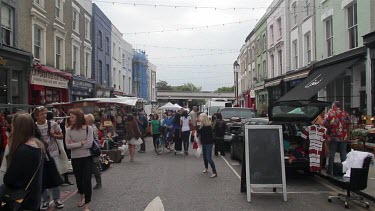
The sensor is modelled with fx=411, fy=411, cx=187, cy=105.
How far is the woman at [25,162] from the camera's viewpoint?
13.9ft

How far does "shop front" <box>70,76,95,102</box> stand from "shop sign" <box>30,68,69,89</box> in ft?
5.70

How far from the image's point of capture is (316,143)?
9.54 meters

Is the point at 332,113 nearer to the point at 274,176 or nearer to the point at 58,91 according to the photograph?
the point at 274,176

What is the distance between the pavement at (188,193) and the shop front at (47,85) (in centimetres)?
820

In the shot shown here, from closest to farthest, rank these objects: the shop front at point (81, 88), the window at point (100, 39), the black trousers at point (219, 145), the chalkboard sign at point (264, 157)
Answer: the chalkboard sign at point (264, 157) → the black trousers at point (219, 145) → the shop front at point (81, 88) → the window at point (100, 39)

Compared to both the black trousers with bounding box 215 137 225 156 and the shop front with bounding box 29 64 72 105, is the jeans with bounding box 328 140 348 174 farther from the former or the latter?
the shop front with bounding box 29 64 72 105

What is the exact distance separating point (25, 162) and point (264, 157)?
5.16m

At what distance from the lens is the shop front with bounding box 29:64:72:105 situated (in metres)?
18.7

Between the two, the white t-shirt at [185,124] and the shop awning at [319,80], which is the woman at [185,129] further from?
the shop awning at [319,80]

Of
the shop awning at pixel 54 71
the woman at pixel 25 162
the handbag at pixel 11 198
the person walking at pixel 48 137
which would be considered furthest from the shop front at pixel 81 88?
the handbag at pixel 11 198

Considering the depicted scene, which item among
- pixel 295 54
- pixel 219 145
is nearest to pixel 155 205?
pixel 219 145

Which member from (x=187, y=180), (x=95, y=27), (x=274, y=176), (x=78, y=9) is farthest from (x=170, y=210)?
(x=95, y=27)

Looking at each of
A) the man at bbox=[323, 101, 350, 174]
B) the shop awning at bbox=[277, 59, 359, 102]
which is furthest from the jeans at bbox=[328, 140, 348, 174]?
the shop awning at bbox=[277, 59, 359, 102]

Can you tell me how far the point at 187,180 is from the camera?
10320 millimetres
